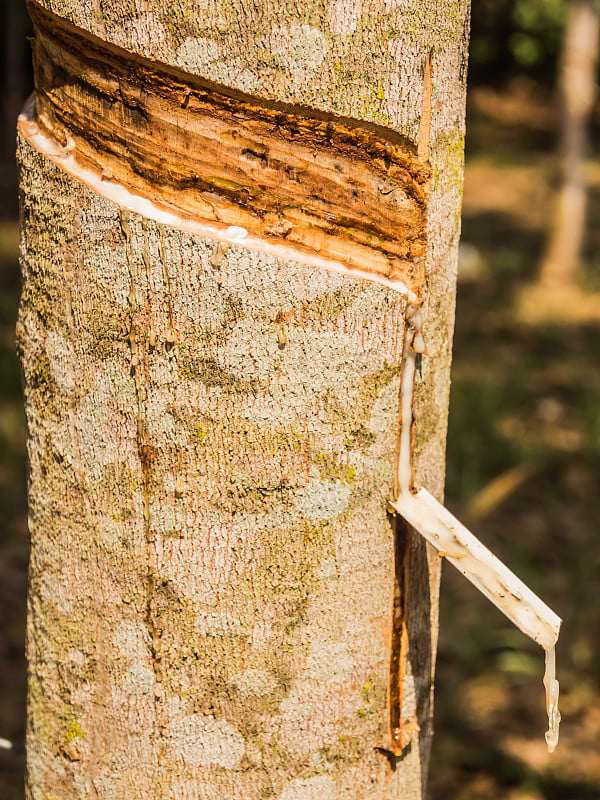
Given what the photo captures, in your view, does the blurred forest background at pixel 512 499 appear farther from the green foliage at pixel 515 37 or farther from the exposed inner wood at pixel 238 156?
the exposed inner wood at pixel 238 156

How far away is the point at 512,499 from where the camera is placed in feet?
15.5

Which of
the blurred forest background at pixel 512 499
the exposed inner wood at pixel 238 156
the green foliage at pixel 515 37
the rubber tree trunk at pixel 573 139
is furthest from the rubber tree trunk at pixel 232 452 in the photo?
the rubber tree trunk at pixel 573 139

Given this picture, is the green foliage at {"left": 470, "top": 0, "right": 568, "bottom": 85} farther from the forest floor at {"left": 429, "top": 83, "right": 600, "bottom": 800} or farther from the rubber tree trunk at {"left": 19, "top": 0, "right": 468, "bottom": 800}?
the rubber tree trunk at {"left": 19, "top": 0, "right": 468, "bottom": 800}

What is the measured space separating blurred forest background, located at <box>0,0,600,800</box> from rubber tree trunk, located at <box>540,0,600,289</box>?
0.12ft

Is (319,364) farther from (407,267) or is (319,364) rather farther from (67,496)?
(67,496)

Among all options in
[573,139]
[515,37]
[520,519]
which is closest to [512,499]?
[520,519]

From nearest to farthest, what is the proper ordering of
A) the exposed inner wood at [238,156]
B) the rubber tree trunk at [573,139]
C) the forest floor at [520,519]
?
the exposed inner wood at [238,156]
the forest floor at [520,519]
the rubber tree trunk at [573,139]

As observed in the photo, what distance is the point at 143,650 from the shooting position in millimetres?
911

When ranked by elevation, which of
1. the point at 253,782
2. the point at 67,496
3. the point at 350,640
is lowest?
the point at 253,782

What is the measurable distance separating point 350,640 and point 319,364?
301 mm

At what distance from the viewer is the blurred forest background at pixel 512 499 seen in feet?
10.3

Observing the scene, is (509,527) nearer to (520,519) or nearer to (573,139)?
(520,519)

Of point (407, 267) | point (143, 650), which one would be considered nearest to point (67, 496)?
point (143, 650)

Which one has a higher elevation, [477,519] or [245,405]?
[245,405]
